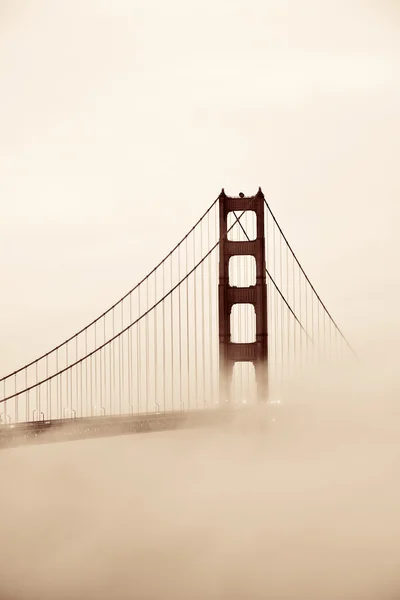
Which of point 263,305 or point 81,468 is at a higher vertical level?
point 263,305

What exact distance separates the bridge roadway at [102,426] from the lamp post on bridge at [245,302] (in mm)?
1036

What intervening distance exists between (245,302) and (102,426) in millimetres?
5718

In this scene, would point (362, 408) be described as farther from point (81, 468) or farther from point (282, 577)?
point (282, 577)

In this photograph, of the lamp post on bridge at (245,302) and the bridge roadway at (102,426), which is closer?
the bridge roadway at (102,426)

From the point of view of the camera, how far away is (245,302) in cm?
5381

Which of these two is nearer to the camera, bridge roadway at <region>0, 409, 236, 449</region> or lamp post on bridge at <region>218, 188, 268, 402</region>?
bridge roadway at <region>0, 409, 236, 449</region>

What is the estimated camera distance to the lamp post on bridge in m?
53.2

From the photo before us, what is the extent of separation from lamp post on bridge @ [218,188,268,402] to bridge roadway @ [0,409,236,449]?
3.40 feet

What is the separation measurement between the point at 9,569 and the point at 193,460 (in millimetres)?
13401

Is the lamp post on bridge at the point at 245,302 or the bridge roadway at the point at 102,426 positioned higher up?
the lamp post on bridge at the point at 245,302

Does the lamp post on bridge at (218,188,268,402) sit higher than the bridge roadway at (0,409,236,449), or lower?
higher

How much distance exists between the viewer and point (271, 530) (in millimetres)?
48219

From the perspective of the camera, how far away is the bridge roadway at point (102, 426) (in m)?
51.0

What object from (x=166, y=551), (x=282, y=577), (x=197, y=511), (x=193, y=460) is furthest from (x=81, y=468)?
(x=282, y=577)
